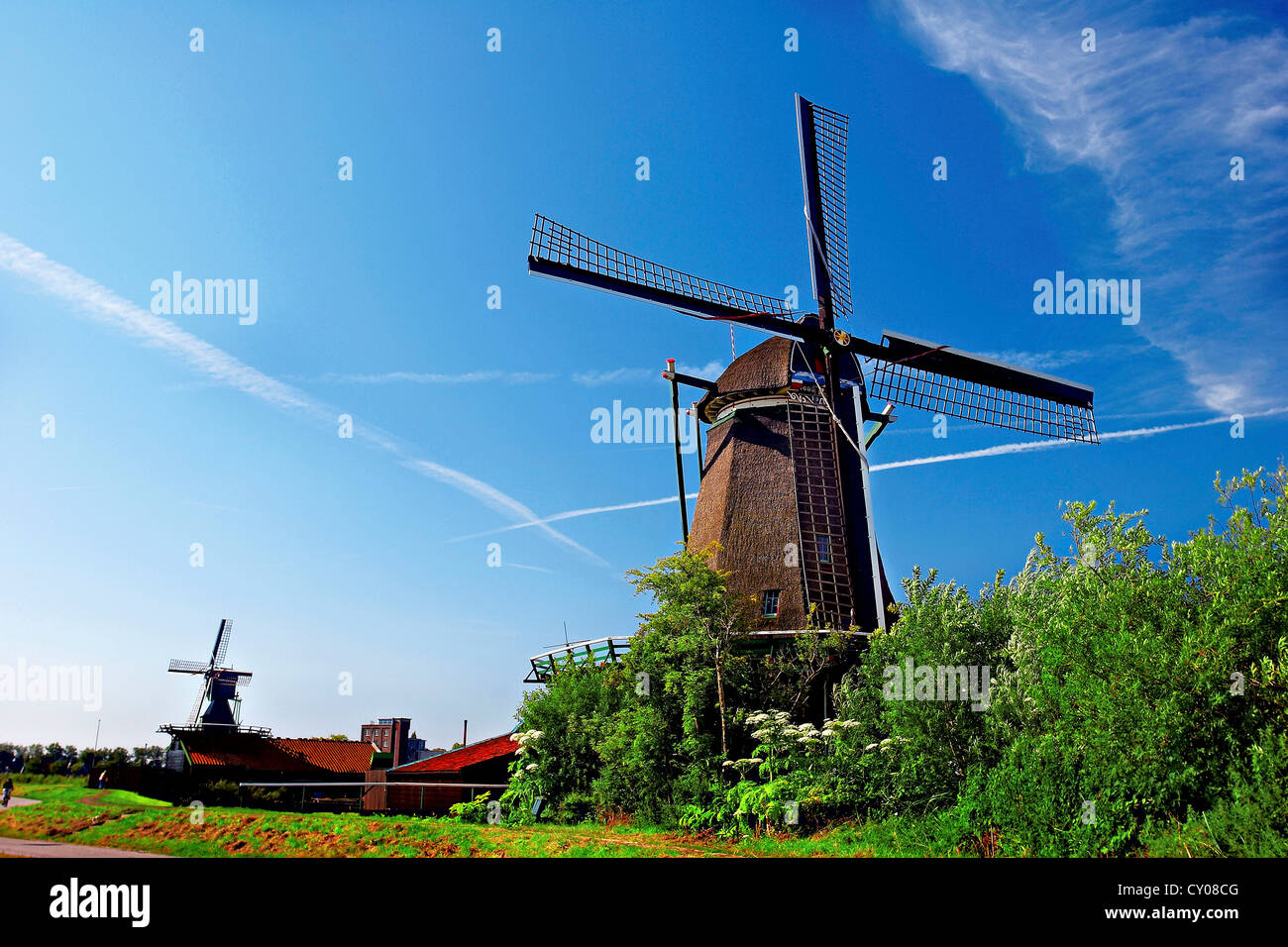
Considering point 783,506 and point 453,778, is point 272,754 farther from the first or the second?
point 783,506

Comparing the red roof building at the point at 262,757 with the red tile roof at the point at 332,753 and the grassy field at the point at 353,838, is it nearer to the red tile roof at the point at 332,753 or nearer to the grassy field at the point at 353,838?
the red tile roof at the point at 332,753

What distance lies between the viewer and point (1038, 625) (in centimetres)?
1420

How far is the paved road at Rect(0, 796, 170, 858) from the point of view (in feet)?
40.4

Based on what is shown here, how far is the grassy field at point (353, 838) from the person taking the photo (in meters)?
14.3

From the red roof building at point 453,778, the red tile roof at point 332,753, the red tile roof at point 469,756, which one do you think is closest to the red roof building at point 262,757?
the red tile roof at point 332,753

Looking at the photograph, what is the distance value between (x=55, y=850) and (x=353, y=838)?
467 centimetres

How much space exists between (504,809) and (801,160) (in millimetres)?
23682

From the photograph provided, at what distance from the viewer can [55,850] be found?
13.1m

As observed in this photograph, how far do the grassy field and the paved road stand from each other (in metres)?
0.40

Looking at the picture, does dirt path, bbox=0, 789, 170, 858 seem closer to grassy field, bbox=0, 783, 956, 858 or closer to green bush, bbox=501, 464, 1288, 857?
Result: grassy field, bbox=0, 783, 956, 858

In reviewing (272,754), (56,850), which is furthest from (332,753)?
(56,850)
